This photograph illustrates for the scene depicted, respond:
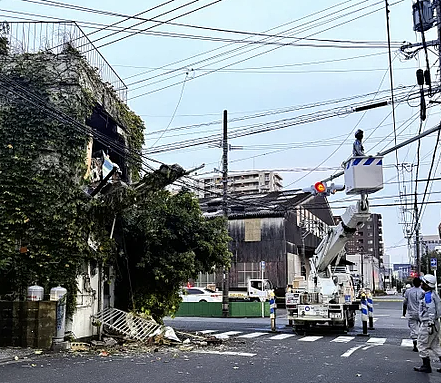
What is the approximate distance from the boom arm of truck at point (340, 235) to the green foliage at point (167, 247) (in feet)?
14.3

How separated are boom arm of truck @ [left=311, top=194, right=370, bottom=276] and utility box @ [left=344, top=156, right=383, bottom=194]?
3381mm

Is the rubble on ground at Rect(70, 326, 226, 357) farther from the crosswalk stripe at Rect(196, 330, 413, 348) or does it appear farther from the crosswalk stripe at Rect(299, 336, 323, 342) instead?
the crosswalk stripe at Rect(299, 336, 323, 342)

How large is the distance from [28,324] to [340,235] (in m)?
11.2

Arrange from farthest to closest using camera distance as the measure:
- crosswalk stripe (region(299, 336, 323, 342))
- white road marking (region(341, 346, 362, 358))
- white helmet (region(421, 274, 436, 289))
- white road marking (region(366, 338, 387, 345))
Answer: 1. crosswalk stripe (region(299, 336, 323, 342))
2. white road marking (region(366, 338, 387, 345))
3. white road marking (region(341, 346, 362, 358))
4. white helmet (region(421, 274, 436, 289))

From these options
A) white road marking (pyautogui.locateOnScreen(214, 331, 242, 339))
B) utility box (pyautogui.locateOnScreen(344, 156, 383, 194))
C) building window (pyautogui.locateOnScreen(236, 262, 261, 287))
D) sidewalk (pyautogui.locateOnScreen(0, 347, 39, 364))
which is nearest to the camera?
sidewalk (pyautogui.locateOnScreen(0, 347, 39, 364))

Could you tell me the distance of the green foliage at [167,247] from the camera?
55.9 ft

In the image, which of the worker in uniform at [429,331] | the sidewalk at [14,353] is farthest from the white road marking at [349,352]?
the sidewalk at [14,353]

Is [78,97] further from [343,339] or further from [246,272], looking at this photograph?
[246,272]

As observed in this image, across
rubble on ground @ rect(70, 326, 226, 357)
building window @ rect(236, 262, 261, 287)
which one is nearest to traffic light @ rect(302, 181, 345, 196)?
rubble on ground @ rect(70, 326, 226, 357)

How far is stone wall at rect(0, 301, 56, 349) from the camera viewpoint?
1399cm

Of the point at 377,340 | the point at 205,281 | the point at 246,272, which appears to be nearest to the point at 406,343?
the point at 377,340

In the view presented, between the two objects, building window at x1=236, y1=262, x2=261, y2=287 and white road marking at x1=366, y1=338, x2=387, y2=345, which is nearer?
white road marking at x1=366, y1=338, x2=387, y2=345

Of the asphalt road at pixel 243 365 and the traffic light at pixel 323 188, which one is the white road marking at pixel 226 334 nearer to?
the asphalt road at pixel 243 365

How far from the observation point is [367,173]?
494 inches
